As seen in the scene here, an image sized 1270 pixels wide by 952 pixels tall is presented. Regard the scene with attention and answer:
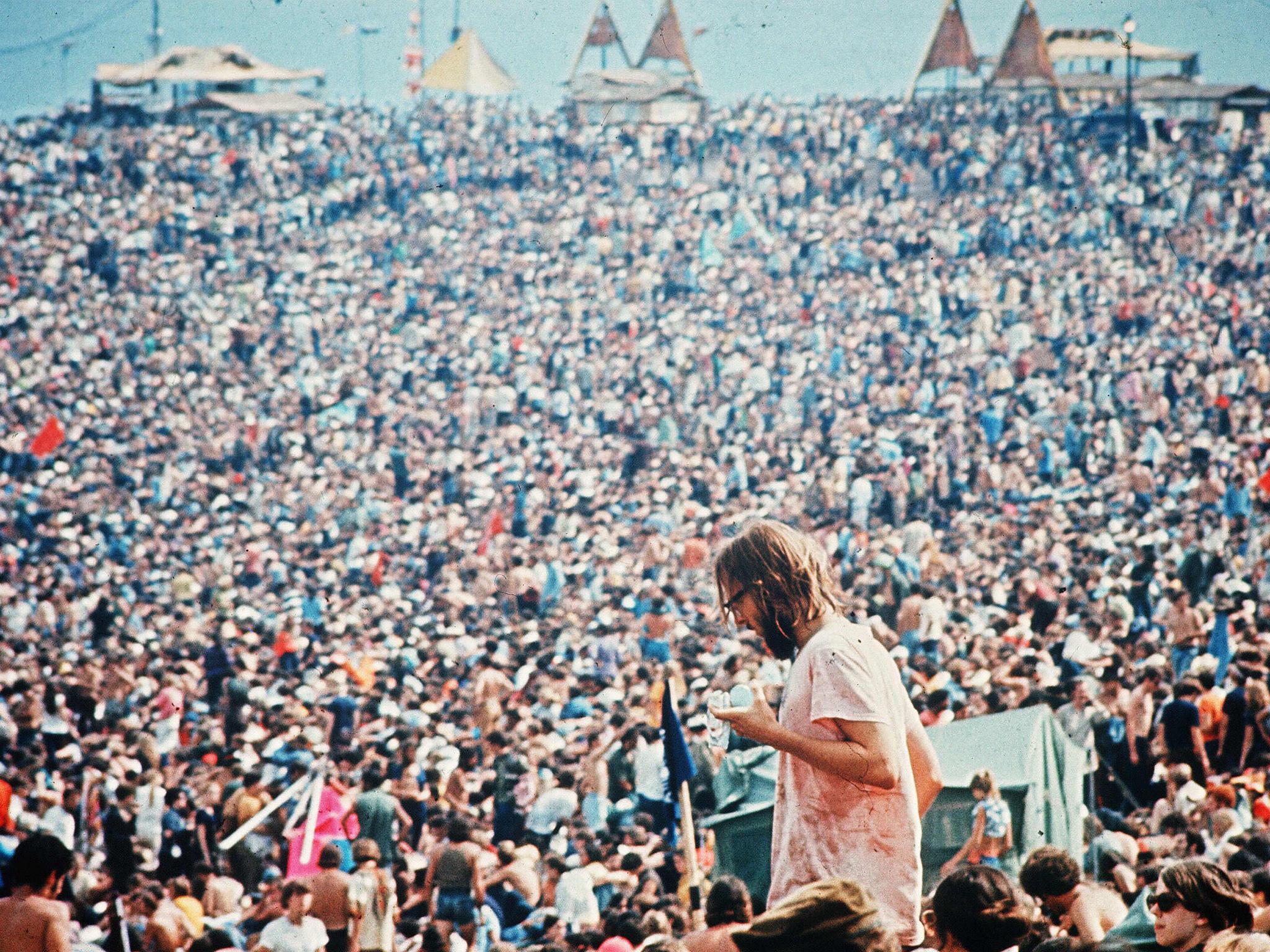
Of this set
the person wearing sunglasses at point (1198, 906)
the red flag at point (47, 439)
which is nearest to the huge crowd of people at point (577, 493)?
the person wearing sunglasses at point (1198, 906)

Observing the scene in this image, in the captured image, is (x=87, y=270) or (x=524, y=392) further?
(x=87, y=270)

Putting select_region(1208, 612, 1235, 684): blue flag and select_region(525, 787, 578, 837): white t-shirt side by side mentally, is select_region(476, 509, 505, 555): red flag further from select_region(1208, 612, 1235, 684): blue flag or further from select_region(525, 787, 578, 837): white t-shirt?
select_region(1208, 612, 1235, 684): blue flag

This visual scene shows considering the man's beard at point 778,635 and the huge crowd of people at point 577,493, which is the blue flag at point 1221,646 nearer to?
the huge crowd of people at point 577,493

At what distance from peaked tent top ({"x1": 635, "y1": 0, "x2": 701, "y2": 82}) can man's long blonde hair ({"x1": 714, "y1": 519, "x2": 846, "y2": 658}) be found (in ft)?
137

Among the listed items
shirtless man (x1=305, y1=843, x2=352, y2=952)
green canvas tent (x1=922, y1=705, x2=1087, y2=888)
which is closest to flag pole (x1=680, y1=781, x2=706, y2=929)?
green canvas tent (x1=922, y1=705, x2=1087, y2=888)

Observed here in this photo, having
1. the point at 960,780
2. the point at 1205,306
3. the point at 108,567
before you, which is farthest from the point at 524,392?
the point at 960,780

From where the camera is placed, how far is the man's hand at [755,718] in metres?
2.34

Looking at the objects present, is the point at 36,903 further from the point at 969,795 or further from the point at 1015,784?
the point at 1015,784

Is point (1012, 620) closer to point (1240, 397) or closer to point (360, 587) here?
point (1240, 397)

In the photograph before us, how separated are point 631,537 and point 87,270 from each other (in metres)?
16.8

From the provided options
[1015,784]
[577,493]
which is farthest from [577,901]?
[577,493]

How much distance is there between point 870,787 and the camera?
7.89ft

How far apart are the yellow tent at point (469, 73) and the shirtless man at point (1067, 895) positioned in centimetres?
3870

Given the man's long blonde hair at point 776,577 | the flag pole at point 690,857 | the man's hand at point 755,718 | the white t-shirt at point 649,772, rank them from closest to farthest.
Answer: the man's hand at point 755,718
the man's long blonde hair at point 776,577
the flag pole at point 690,857
the white t-shirt at point 649,772
